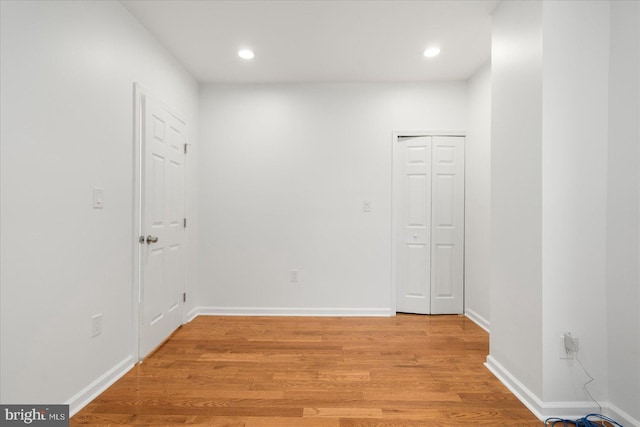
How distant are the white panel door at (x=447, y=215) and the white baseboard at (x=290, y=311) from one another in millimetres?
686

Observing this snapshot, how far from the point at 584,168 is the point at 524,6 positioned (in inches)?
42.8

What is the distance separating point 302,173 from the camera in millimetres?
3701

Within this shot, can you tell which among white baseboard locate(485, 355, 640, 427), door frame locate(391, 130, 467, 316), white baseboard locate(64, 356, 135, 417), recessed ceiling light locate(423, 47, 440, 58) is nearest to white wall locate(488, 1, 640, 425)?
white baseboard locate(485, 355, 640, 427)

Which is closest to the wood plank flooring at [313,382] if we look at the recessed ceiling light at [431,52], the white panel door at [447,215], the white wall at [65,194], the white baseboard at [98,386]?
the white baseboard at [98,386]

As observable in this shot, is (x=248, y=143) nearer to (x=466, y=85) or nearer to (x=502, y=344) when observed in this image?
(x=466, y=85)

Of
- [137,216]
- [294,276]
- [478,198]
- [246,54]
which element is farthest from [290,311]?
[246,54]

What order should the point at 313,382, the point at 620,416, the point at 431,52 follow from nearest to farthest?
the point at 620,416 → the point at 313,382 → the point at 431,52

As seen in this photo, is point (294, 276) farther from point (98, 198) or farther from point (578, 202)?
point (578, 202)

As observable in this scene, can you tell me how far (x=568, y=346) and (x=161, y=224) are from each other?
307cm

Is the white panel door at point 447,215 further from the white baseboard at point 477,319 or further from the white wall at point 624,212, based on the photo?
the white wall at point 624,212

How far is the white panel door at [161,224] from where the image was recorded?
8.49 feet

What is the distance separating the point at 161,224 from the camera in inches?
113

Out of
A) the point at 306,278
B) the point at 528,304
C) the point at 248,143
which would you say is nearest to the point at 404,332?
the point at 306,278

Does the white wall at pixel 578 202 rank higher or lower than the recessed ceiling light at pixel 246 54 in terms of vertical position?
lower
